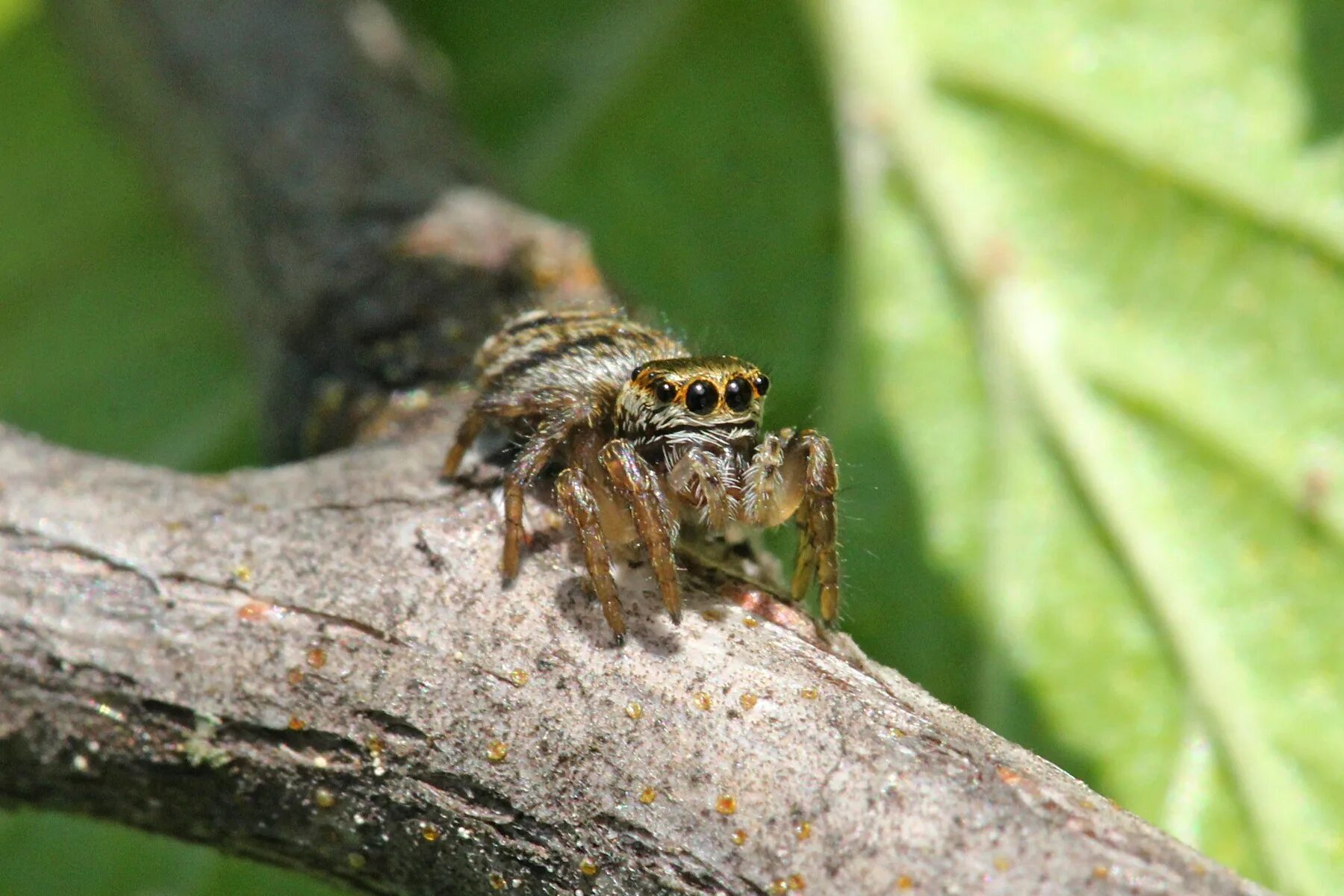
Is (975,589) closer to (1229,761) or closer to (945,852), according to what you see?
(1229,761)

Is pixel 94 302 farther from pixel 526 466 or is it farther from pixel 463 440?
pixel 526 466

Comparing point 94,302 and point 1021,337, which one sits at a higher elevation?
point 1021,337

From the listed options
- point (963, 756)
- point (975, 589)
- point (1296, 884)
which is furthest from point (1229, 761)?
point (963, 756)

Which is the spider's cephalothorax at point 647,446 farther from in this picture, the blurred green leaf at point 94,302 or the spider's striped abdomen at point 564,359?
the blurred green leaf at point 94,302

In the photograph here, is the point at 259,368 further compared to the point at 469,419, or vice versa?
the point at 259,368

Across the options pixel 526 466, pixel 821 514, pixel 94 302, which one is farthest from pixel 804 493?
pixel 94 302

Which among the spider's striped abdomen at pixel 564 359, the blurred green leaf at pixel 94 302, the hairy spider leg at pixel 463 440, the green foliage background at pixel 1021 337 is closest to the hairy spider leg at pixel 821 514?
the spider's striped abdomen at pixel 564 359

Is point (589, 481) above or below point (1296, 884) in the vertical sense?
below

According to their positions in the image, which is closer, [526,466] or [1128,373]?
[526,466]

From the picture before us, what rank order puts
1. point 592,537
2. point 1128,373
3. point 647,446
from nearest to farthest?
point 592,537 < point 647,446 < point 1128,373
